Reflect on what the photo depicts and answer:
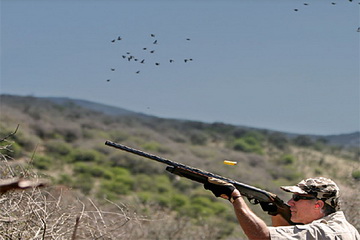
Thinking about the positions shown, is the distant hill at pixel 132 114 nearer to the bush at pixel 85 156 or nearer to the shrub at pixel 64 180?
the bush at pixel 85 156

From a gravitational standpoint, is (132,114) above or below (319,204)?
above

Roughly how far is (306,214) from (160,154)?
41654 millimetres

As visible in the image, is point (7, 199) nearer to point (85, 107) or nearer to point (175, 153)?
point (175, 153)

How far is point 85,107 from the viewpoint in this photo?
2606 inches

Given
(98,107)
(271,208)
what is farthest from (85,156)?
(271,208)

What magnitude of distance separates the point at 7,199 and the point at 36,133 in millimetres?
38319

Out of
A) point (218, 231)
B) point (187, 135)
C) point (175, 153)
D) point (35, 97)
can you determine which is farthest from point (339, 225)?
point (35, 97)

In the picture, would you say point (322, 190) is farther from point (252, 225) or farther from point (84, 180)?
point (84, 180)

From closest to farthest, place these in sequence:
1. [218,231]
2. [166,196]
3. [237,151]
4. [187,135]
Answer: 1. [218,231]
2. [166,196]
3. [237,151]
4. [187,135]

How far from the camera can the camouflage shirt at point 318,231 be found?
14.5ft

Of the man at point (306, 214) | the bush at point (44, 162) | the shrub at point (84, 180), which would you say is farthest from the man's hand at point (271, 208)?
the bush at point (44, 162)

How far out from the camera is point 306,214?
15.6 ft

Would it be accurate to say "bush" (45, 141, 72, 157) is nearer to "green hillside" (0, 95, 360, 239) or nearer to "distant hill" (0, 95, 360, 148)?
"green hillside" (0, 95, 360, 239)

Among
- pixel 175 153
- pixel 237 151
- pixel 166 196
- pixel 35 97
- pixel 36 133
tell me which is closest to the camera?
pixel 166 196
